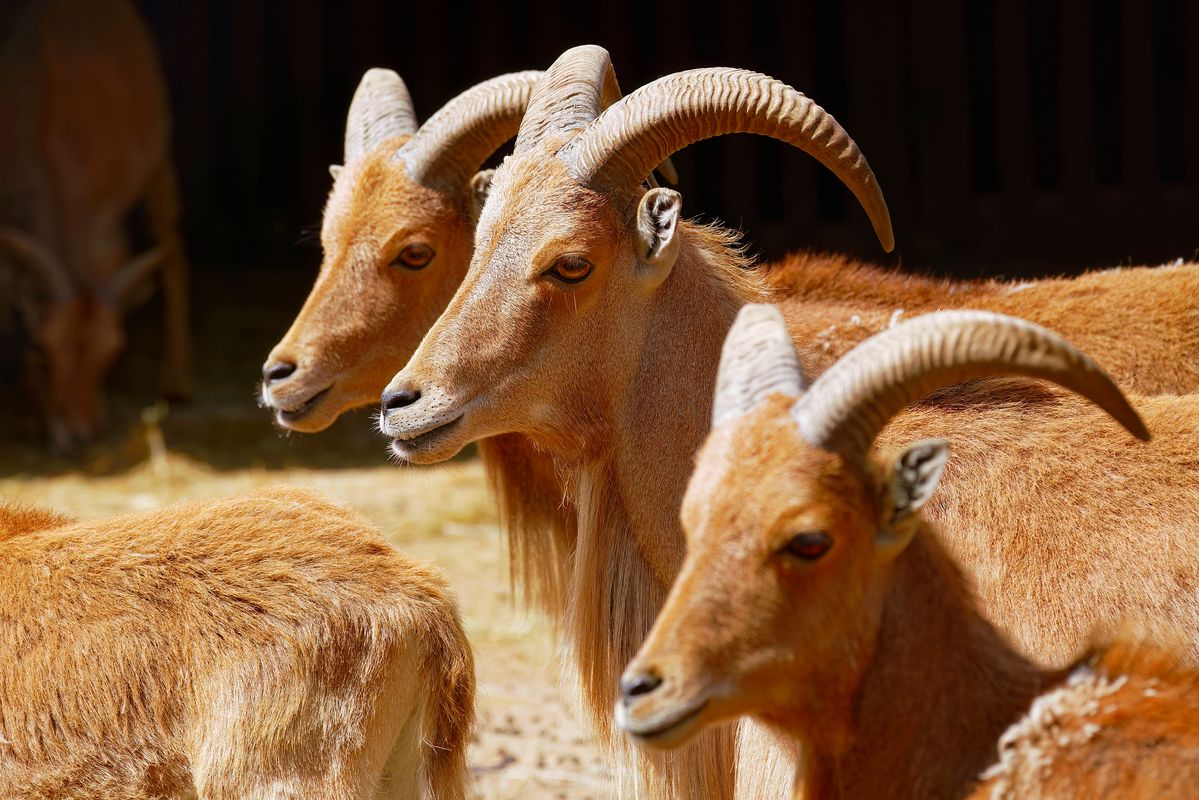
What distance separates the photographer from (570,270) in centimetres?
431

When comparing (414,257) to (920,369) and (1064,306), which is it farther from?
(920,369)

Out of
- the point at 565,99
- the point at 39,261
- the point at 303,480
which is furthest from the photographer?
the point at 39,261

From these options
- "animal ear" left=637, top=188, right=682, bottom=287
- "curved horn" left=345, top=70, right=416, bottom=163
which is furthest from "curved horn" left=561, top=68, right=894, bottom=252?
"curved horn" left=345, top=70, right=416, bottom=163

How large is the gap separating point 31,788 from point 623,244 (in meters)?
2.15

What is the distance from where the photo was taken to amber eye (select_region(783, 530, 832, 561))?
115 inches

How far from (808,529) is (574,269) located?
160 cm

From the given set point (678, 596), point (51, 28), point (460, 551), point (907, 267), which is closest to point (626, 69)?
point (907, 267)

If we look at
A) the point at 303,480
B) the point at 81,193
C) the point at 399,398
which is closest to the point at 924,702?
the point at 399,398

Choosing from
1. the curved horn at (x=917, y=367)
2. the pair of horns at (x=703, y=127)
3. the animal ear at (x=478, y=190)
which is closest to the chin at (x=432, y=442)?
the pair of horns at (x=703, y=127)

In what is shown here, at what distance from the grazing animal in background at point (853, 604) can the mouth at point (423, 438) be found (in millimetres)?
Result: 1223

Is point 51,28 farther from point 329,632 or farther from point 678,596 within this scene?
point 678,596

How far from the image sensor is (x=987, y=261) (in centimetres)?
1180

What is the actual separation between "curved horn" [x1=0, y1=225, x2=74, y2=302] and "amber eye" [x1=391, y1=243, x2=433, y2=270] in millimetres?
6440

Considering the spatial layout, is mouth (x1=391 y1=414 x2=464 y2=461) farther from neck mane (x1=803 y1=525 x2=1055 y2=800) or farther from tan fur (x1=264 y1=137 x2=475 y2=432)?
neck mane (x1=803 y1=525 x2=1055 y2=800)
